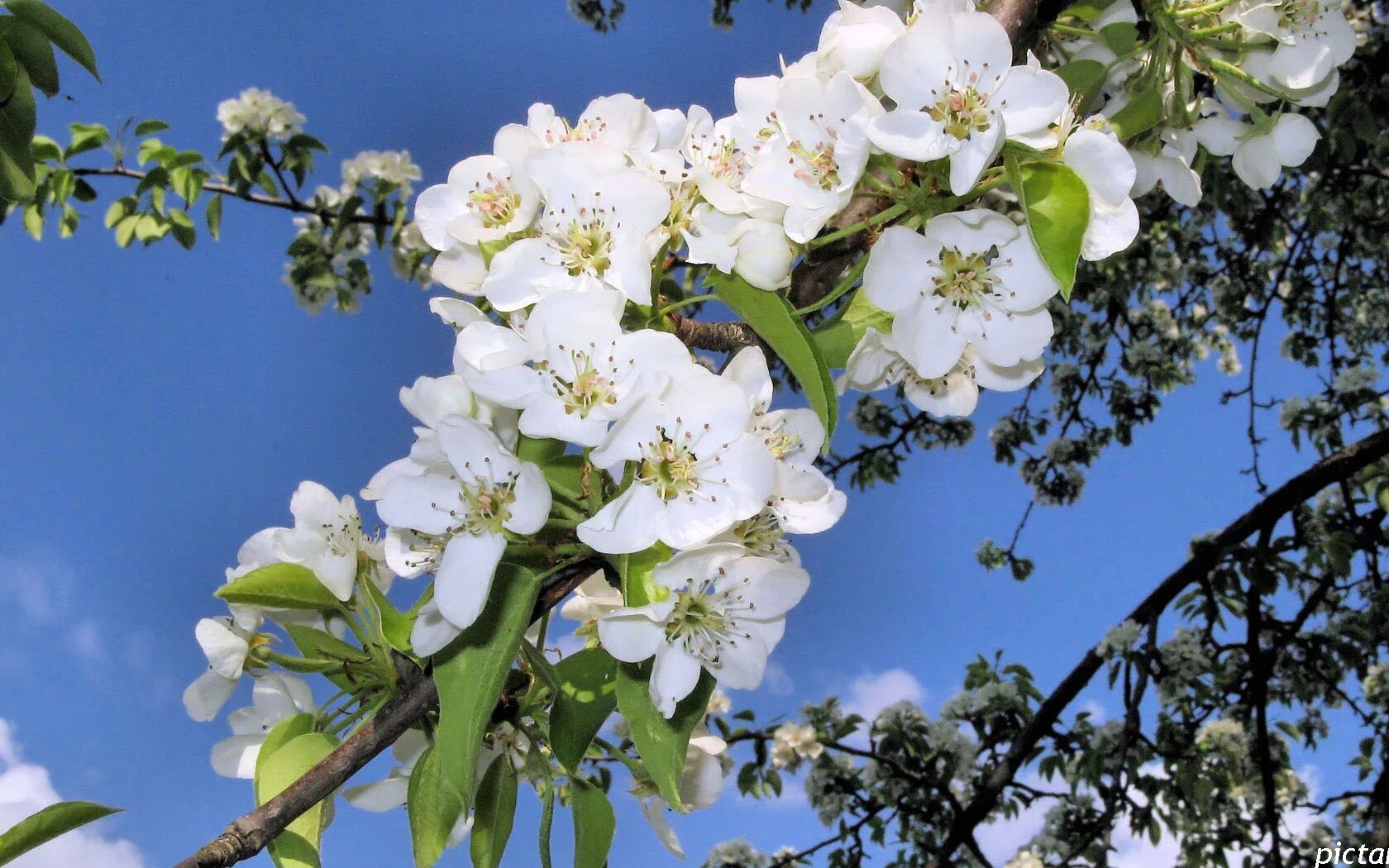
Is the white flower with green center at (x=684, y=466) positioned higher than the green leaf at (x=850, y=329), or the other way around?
the green leaf at (x=850, y=329)

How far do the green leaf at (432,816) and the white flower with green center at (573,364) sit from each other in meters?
0.40

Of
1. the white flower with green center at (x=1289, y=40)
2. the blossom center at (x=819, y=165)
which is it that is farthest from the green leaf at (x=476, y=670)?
the white flower with green center at (x=1289, y=40)

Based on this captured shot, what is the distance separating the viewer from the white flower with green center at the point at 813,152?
95 centimetres

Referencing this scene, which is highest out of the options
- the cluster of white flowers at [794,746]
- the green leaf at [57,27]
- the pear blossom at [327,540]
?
the cluster of white flowers at [794,746]

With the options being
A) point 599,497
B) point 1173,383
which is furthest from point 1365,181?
point 599,497

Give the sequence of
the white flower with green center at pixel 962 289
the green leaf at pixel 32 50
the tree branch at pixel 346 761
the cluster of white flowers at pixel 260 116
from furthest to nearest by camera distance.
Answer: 1. the cluster of white flowers at pixel 260 116
2. the green leaf at pixel 32 50
3. the white flower with green center at pixel 962 289
4. the tree branch at pixel 346 761

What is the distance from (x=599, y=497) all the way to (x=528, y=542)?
3.5 inches

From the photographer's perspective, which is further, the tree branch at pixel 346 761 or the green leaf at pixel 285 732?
the green leaf at pixel 285 732

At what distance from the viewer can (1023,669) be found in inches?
162

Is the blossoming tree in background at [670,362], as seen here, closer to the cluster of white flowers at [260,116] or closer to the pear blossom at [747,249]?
the pear blossom at [747,249]

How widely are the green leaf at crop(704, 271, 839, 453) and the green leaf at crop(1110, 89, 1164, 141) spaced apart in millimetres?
603

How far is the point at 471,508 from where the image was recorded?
94 cm

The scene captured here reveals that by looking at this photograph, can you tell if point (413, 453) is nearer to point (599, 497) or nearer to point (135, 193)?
point (599, 497)

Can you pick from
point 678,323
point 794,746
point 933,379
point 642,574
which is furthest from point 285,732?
point 794,746
